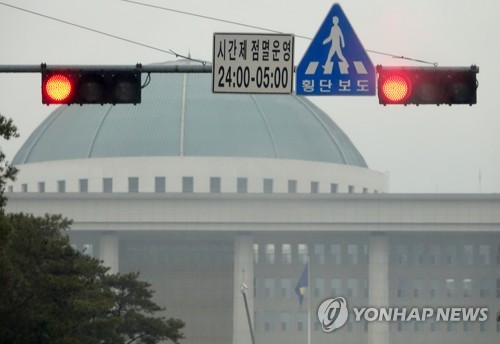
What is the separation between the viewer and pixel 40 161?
163250mm

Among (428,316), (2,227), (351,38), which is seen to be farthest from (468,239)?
(351,38)

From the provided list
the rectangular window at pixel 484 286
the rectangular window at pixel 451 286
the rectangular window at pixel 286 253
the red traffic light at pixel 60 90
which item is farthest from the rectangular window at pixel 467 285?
the red traffic light at pixel 60 90

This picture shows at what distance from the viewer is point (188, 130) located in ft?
540

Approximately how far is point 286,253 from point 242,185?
24.0ft

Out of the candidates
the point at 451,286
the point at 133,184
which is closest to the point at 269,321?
the point at 451,286

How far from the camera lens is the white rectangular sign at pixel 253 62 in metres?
31.2

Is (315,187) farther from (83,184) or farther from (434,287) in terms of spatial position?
(83,184)

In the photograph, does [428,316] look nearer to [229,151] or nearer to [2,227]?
[229,151]

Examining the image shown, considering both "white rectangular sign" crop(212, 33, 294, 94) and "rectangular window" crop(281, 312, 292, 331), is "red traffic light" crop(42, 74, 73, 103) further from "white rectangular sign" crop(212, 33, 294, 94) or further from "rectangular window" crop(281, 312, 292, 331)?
"rectangular window" crop(281, 312, 292, 331)

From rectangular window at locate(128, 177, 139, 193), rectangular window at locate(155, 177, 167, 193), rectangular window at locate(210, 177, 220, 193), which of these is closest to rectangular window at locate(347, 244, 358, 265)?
rectangular window at locate(210, 177, 220, 193)

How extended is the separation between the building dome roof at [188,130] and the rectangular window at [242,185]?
5.30 meters
